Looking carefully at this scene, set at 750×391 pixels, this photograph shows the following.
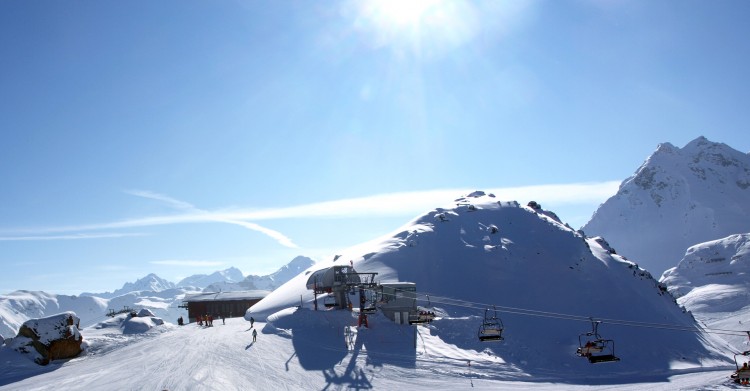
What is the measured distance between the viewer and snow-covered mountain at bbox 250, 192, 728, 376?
52.7 m

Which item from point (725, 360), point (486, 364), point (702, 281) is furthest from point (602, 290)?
point (702, 281)

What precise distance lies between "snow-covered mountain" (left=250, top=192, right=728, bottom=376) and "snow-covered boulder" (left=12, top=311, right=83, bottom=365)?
1960 centimetres

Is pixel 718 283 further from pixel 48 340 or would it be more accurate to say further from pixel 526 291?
pixel 48 340

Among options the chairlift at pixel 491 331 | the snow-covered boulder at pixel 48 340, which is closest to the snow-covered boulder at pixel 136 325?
the snow-covered boulder at pixel 48 340

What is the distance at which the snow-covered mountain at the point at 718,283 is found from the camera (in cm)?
12525

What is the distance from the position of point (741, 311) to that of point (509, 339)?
113444mm

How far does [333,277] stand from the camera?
53.9 m

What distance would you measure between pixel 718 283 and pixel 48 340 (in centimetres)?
18890

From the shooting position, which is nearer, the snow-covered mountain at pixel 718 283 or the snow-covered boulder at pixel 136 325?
the snow-covered boulder at pixel 136 325

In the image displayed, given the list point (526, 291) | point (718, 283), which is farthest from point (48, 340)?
point (718, 283)

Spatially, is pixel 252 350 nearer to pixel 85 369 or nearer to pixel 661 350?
pixel 85 369

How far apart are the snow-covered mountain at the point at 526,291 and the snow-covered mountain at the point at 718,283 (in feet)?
163

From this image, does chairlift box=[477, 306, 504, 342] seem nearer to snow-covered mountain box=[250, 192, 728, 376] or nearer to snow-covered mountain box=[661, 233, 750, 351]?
snow-covered mountain box=[250, 192, 728, 376]

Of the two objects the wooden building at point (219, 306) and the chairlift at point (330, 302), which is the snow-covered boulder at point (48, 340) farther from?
the wooden building at point (219, 306)
